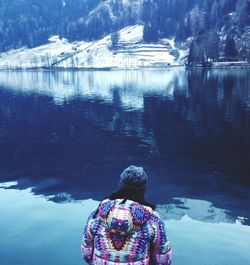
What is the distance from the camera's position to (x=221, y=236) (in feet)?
58.6

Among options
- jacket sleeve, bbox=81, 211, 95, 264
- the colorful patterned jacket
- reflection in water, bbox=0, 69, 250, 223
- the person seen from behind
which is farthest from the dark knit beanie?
reflection in water, bbox=0, 69, 250, 223

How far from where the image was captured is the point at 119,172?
31.6m

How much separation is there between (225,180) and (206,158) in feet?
24.3

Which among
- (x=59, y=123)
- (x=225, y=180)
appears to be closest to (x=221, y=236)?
(x=225, y=180)

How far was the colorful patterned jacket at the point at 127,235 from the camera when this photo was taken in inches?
249

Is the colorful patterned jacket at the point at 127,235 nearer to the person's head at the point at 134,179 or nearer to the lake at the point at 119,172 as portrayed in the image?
the person's head at the point at 134,179

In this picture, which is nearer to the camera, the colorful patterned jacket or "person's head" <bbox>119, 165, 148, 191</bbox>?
the colorful patterned jacket

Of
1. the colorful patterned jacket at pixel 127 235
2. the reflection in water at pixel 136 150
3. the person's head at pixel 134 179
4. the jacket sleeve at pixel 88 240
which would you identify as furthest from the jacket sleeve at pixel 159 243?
the reflection in water at pixel 136 150

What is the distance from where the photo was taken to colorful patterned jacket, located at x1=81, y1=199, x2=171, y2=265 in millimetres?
6324

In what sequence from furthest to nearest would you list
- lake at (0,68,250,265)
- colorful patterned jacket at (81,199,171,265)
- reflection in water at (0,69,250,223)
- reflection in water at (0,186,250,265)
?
reflection in water at (0,69,250,223) → lake at (0,68,250,265) → reflection in water at (0,186,250,265) → colorful patterned jacket at (81,199,171,265)

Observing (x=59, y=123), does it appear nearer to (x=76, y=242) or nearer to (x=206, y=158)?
→ (x=206, y=158)

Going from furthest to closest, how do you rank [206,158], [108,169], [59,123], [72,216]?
[59,123], [206,158], [108,169], [72,216]

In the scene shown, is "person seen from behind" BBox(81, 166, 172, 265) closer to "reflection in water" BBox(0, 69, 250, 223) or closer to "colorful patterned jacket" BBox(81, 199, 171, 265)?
"colorful patterned jacket" BBox(81, 199, 171, 265)

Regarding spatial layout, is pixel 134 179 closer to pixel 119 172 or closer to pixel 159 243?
pixel 159 243
